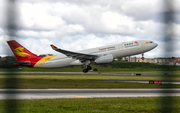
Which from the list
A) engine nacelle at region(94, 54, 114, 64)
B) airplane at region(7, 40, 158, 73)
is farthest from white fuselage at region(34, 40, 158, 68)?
engine nacelle at region(94, 54, 114, 64)

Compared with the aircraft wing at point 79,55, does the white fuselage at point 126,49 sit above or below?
above

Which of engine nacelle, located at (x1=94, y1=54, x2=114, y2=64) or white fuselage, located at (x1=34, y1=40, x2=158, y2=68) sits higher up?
white fuselage, located at (x1=34, y1=40, x2=158, y2=68)


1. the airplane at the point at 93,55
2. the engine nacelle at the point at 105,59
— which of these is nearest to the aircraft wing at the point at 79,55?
the airplane at the point at 93,55

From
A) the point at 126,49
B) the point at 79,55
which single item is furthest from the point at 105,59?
the point at 79,55

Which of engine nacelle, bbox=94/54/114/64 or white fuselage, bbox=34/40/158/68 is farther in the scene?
white fuselage, bbox=34/40/158/68

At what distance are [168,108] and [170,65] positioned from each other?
51.5 inches

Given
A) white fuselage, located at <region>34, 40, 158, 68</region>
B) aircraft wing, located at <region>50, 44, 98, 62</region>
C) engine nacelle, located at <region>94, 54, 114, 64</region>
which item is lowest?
engine nacelle, located at <region>94, 54, 114, 64</region>

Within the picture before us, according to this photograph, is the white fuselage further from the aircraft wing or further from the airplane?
the aircraft wing

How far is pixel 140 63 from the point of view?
127062mm

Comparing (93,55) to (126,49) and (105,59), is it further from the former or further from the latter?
(126,49)

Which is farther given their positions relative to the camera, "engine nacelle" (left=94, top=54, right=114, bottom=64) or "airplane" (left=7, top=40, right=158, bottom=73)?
"airplane" (left=7, top=40, right=158, bottom=73)

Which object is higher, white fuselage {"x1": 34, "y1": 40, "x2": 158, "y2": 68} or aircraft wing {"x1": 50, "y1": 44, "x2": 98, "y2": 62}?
white fuselage {"x1": 34, "y1": 40, "x2": 158, "y2": 68}

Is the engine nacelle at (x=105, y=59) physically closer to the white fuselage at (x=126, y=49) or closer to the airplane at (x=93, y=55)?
the airplane at (x=93, y=55)

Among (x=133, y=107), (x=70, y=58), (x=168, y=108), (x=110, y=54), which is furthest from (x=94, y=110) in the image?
(x=70, y=58)
